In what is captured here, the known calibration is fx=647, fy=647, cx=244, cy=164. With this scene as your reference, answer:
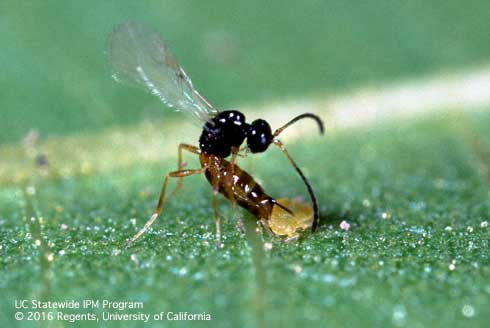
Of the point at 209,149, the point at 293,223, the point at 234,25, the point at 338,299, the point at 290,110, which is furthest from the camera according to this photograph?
the point at 234,25

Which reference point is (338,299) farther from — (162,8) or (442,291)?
(162,8)

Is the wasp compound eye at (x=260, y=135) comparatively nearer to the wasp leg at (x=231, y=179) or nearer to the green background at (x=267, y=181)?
the wasp leg at (x=231, y=179)

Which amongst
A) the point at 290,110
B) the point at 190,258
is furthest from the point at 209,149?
the point at 290,110

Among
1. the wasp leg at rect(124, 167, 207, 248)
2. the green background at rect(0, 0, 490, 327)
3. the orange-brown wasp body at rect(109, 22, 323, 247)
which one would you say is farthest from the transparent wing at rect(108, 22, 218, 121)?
the green background at rect(0, 0, 490, 327)

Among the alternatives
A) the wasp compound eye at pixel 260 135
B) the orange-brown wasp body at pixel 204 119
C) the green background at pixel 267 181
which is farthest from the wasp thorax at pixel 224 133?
the green background at pixel 267 181

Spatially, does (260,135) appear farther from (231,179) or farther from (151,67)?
(151,67)

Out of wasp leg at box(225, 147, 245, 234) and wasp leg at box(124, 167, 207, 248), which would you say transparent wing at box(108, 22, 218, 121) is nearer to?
wasp leg at box(225, 147, 245, 234)

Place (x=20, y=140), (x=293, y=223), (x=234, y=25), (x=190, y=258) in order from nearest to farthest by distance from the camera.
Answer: (x=190, y=258) → (x=293, y=223) → (x=20, y=140) → (x=234, y=25)
